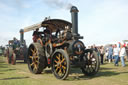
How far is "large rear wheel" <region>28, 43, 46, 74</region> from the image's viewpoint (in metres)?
6.16

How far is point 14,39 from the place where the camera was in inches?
536

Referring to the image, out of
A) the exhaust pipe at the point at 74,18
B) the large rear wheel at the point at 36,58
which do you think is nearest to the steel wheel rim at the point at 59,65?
the large rear wheel at the point at 36,58

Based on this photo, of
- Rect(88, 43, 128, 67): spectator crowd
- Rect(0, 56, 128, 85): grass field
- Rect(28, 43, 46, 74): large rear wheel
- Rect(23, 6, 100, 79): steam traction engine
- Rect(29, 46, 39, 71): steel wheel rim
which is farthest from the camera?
Rect(88, 43, 128, 67): spectator crowd

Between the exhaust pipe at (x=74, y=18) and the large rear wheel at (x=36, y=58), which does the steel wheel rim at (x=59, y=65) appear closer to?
the large rear wheel at (x=36, y=58)

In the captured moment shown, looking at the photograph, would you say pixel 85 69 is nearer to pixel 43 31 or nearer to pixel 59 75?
pixel 59 75

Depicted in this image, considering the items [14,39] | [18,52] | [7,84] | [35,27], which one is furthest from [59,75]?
[14,39]

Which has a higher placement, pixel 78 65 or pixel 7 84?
pixel 78 65

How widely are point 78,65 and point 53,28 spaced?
2552 millimetres

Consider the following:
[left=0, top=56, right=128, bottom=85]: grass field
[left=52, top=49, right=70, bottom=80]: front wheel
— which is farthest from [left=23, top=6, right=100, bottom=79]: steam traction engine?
[left=0, top=56, right=128, bottom=85]: grass field

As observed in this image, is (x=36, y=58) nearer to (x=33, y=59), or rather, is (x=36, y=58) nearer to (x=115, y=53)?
(x=33, y=59)

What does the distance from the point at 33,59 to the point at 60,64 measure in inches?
74.2

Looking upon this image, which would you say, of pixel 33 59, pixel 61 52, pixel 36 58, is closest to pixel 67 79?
pixel 61 52

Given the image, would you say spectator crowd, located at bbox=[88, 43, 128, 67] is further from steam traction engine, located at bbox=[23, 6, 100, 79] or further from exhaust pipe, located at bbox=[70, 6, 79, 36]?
steam traction engine, located at bbox=[23, 6, 100, 79]

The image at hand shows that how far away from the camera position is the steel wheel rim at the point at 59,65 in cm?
518
